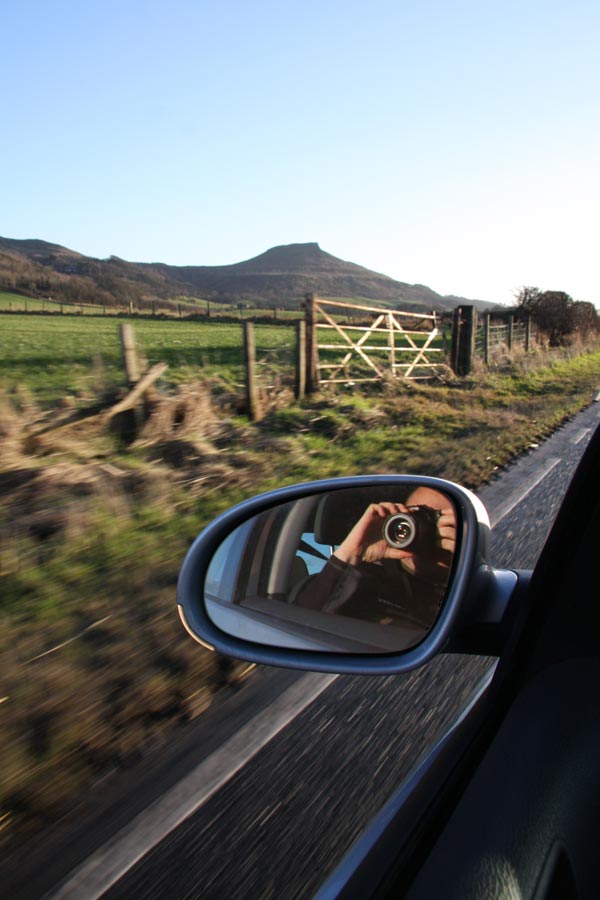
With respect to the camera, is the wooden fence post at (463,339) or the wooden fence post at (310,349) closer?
the wooden fence post at (310,349)

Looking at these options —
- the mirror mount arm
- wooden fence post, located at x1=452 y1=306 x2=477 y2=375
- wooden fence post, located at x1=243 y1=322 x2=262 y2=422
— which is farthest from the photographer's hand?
wooden fence post, located at x1=452 y1=306 x2=477 y2=375

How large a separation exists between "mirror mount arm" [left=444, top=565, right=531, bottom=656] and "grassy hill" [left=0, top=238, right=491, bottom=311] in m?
101

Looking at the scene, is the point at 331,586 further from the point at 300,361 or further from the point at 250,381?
the point at 300,361

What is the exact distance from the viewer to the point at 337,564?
4.62 feet

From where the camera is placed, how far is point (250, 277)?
152m

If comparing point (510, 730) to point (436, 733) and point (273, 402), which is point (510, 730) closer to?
point (436, 733)

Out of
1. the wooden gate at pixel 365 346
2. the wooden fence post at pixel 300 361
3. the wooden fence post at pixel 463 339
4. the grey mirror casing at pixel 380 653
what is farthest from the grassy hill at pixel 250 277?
the grey mirror casing at pixel 380 653

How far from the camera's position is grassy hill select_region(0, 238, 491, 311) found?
120 metres

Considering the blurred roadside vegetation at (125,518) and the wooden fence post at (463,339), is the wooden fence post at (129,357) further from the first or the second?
the wooden fence post at (463,339)

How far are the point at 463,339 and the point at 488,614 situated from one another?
54.8 feet

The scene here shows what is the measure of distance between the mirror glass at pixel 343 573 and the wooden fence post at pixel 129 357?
18.3ft

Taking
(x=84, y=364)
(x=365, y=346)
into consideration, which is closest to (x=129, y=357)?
(x=365, y=346)

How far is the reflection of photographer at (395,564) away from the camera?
1312 mm

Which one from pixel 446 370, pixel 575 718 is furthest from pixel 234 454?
pixel 446 370
